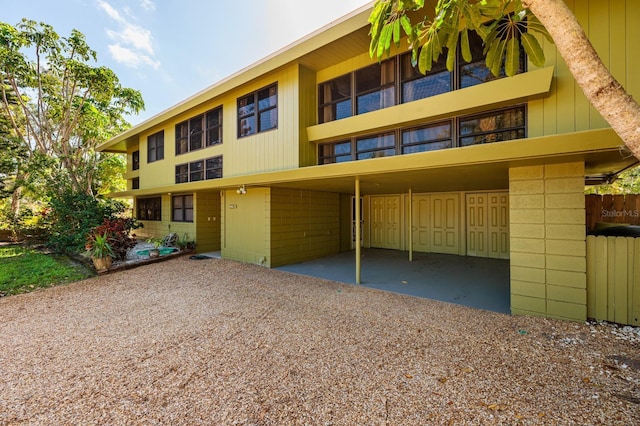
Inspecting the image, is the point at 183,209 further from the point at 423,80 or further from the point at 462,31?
the point at 462,31

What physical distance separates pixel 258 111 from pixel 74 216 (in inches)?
309

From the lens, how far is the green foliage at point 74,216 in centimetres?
980

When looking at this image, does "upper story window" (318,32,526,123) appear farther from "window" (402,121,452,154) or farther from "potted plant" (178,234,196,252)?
"potted plant" (178,234,196,252)

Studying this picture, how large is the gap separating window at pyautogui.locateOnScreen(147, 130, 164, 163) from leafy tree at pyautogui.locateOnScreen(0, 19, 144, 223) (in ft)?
8.51

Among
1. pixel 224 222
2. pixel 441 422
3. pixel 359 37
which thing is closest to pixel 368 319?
pixel 441 422

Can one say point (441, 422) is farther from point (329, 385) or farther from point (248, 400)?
point (248, 400)

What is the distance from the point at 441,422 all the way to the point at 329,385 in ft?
3.39

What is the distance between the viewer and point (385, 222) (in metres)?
11.7

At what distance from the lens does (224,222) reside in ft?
32.0

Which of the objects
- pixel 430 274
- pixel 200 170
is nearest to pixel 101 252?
pixel 200 170

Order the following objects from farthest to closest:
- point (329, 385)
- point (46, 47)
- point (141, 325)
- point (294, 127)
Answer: point (46, 47)
point (294, 127)
point (141, 325)
point (329, 385)

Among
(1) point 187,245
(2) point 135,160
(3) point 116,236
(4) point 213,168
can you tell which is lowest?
(1) point 187,245

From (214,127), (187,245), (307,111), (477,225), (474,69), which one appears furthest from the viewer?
(187,245)

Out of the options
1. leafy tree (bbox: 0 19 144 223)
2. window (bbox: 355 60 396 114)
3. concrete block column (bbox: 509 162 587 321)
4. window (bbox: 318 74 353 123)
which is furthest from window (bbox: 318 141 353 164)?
leafy tree (bbox: 0 19 144 223)
